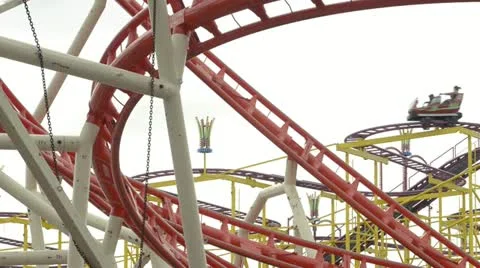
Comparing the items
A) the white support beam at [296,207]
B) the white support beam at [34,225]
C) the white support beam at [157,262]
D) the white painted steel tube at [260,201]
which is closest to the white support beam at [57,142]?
the white support beam at [157,262]

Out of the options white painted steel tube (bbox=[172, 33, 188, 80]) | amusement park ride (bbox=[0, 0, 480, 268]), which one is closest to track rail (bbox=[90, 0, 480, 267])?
amusement park ride (bbox=[0, 0, 480, 268])

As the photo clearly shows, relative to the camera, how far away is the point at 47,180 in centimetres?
1019

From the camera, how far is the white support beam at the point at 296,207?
17.6 metres

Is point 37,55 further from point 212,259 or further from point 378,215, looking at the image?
point 378,215

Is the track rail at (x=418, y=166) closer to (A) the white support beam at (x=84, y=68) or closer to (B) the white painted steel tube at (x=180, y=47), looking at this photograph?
(B) the white painted steel tube at (x=180, y=47)

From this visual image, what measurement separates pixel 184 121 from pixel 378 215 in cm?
630

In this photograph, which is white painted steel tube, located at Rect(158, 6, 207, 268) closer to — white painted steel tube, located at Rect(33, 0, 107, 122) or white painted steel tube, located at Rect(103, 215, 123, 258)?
white painted steel tube, located at Rect(103, 215, 123, 258)

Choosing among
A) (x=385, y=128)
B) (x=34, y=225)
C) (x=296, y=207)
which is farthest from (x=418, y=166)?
(x=34, y=225)

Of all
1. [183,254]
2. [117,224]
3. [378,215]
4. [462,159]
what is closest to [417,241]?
[378,215]

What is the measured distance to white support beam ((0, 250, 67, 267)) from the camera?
14430mm

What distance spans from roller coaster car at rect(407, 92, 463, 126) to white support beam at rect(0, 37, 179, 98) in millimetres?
16319

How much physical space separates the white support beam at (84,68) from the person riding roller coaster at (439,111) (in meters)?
16.3

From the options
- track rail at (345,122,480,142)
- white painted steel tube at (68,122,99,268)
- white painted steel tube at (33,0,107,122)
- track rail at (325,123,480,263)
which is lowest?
white painted steel tube at (68,122,99,268)

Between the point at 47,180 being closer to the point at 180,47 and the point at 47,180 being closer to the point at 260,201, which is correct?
the point at 180,47
